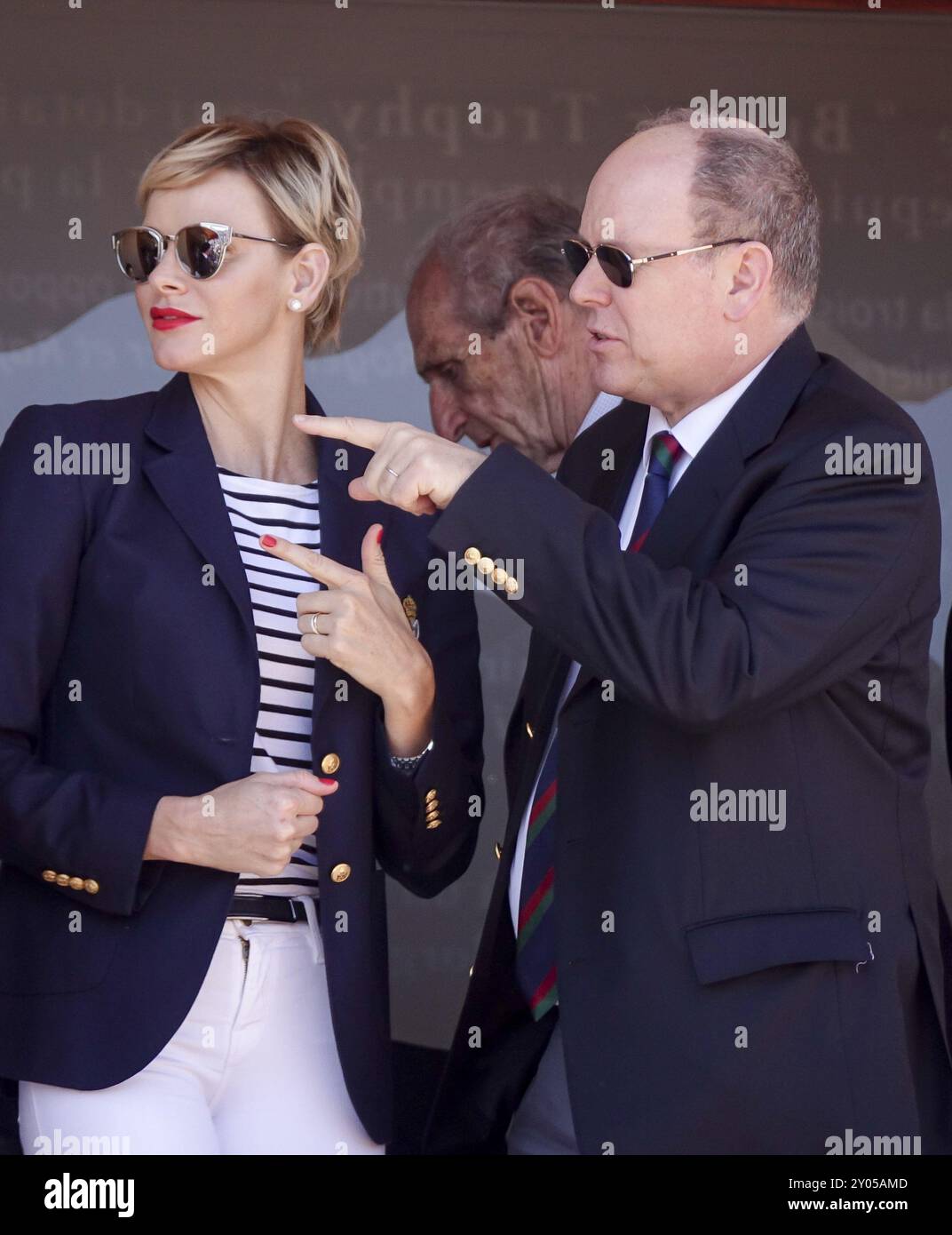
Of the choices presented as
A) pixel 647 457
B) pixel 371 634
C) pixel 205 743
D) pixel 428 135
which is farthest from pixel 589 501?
pixel 428 135

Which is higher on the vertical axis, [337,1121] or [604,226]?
[604,226]

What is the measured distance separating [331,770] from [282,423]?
580 millimetres

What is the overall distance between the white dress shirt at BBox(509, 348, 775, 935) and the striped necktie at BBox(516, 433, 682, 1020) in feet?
0.06

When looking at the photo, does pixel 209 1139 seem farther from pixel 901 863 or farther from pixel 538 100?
pixel 538 100

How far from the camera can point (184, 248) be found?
2.60 metres

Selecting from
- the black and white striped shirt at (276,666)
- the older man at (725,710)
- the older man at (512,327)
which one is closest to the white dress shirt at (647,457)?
the older man at (725,710)

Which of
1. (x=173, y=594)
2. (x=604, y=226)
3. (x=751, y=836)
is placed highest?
(x=604, y=226)

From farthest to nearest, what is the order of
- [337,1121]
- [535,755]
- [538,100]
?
[538,100] → [535,755] → [337,1121]

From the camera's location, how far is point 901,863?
2385mm

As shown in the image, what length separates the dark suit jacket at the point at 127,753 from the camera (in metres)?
2.33

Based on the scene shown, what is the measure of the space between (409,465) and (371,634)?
31cm

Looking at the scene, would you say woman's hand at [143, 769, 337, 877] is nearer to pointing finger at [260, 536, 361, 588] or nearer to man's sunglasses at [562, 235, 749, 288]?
pointing finger at [260, 536, 361, 588]

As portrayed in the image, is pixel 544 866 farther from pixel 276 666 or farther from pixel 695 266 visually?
pixel 695 266
